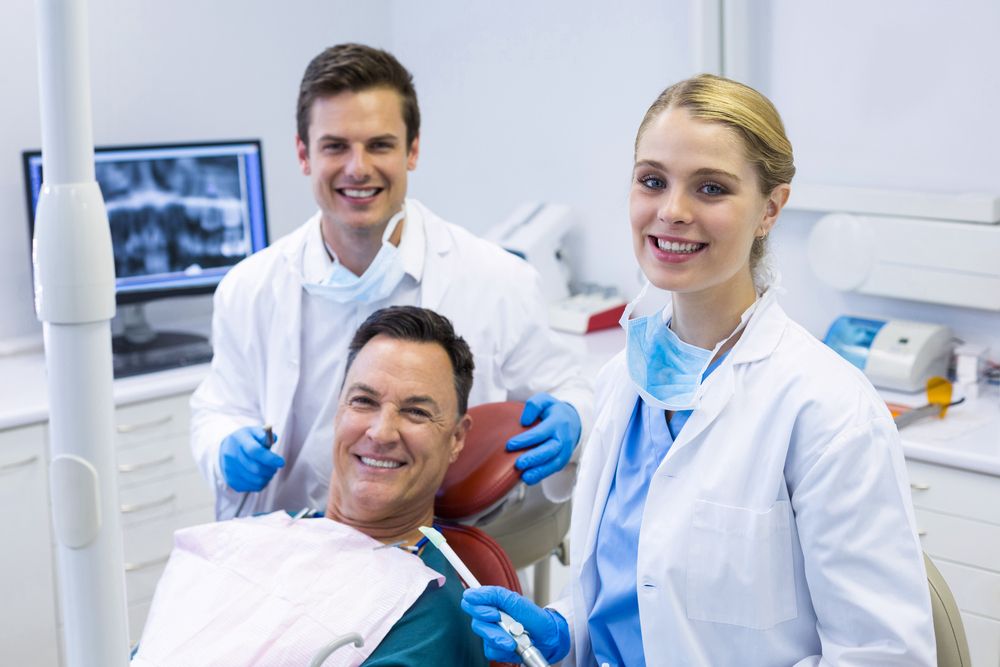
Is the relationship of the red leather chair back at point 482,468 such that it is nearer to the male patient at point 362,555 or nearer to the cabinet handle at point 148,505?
the male patient at point 362,555

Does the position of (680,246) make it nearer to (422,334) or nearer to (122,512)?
(422,334)

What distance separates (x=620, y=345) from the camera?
2896 mm

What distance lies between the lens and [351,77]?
74.2 inches

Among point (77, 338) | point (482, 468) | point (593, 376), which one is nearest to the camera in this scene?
point (77, 338)

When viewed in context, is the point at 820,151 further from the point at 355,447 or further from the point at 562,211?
the point at 355,447

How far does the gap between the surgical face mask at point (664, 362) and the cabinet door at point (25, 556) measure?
1.74 m

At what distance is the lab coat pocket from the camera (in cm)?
119

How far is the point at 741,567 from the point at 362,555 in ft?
2.14

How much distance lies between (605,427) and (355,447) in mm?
436

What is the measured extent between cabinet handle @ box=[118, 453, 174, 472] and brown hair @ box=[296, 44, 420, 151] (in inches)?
46.0

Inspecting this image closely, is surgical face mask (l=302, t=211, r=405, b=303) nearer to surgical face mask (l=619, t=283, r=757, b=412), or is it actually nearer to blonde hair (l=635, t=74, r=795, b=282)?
surgical face mask (l=619, t=283, r=757, b=412)

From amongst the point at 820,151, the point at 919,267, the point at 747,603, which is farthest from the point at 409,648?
the point at 820,151

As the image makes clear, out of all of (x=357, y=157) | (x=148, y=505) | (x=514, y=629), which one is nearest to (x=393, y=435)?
(x=514, y=629)

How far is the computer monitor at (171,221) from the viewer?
2.94 m
